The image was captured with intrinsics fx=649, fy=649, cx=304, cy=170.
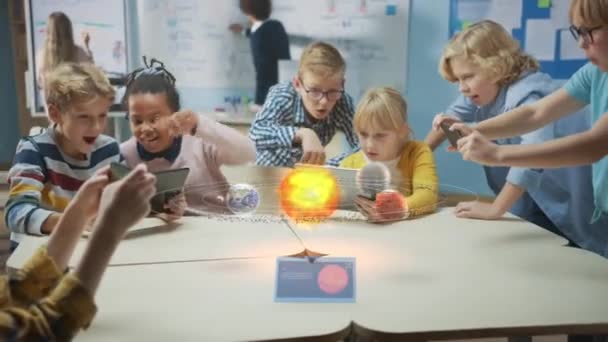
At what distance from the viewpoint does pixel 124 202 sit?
0.94 m

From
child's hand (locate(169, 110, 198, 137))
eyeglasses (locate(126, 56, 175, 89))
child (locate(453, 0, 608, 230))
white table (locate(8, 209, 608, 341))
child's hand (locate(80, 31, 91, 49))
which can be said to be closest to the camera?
white table (locate(8, 209, 608, 341))

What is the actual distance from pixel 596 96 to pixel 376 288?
0.97 m

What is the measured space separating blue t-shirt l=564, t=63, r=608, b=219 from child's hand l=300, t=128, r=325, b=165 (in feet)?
2.58

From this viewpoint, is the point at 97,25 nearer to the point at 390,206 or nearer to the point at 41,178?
the point at 41,178

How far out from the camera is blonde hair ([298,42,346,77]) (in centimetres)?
227

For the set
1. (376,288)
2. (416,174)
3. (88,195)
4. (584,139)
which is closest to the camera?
(88,195)

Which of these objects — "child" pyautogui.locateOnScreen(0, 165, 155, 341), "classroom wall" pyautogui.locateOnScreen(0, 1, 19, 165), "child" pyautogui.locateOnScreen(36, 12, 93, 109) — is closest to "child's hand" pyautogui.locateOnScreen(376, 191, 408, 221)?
"child" pyautogui.locateOnScreen(0, 165, 155, 341)

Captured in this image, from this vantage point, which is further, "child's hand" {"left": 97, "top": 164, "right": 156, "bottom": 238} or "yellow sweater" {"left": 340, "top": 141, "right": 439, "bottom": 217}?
"yellow sweater" {"left": 340, "top": 141, "right": 439, "bottom": 217}

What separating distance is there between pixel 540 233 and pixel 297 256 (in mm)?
693

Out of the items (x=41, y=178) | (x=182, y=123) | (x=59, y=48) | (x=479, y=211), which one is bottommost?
(x=479, y=211)

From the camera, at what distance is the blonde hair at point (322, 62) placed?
7.45ft

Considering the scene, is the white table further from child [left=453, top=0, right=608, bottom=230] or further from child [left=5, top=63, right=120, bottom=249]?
child [left=5, top=63, right=120, bottom=249]

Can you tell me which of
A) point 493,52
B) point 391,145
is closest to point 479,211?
point 391,145

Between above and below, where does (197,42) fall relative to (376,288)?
above
